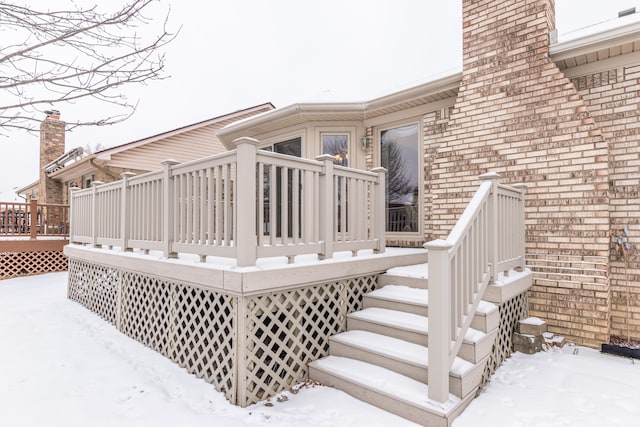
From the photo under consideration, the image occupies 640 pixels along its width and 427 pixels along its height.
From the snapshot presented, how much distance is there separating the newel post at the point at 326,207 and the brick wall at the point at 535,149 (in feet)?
7.46

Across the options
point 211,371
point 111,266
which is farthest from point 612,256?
point 111,266

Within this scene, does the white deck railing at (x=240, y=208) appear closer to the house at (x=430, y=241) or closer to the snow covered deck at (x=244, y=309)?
the house at (x=430, y=241)

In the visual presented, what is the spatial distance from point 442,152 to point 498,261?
2.22 metres

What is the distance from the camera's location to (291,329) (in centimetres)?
340

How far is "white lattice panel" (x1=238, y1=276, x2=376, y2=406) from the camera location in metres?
3.13

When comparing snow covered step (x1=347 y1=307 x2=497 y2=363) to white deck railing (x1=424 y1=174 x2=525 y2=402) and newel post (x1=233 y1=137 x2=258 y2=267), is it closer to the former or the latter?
white deck railing (x1=424 y1=174 x2=525 y2=402)

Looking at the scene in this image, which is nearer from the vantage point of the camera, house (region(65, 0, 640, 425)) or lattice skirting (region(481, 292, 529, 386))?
house (region(65, 0, 640, 425))

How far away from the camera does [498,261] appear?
3730 millimetres

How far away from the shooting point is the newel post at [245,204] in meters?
3.07

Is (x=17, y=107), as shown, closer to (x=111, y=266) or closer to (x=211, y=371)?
(x=211, y=371)

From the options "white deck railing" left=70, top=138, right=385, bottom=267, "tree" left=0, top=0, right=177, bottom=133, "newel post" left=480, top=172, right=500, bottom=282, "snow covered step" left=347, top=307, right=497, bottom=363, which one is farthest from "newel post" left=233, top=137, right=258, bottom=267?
"newel post" left=480, top=172, right=500, bottom=282

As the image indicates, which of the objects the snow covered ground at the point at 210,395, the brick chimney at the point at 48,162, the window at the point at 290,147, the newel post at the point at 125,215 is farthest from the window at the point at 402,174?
the brick chimney at the point at 48,162

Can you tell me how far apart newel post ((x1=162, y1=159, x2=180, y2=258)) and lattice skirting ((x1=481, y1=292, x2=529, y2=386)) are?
3395 mm

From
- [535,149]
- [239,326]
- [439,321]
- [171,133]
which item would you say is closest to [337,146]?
[535,149]
